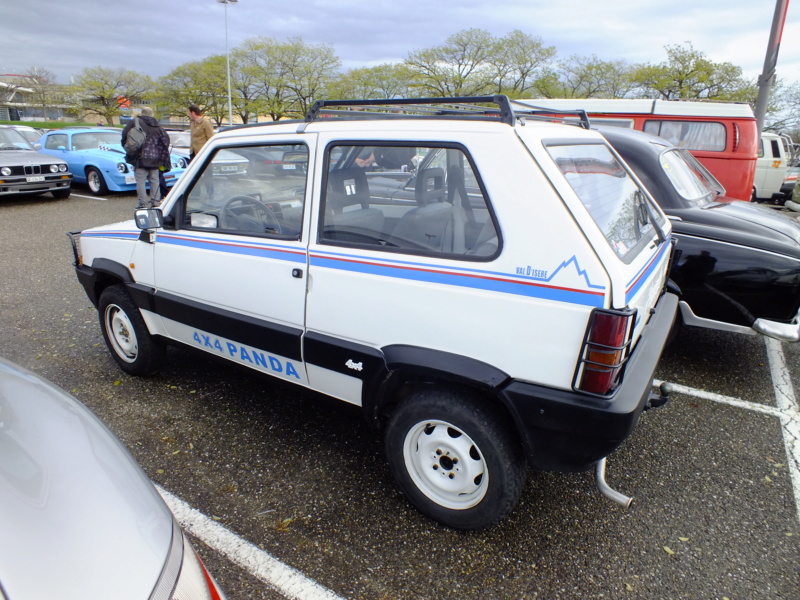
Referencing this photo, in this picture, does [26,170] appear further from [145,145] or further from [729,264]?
[729,264]

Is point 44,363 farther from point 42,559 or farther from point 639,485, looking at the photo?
point 639,485

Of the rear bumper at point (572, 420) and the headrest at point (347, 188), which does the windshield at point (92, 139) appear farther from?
the rear bumper at point (572, 420)

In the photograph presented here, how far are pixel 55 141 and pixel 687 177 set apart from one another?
44.9ft

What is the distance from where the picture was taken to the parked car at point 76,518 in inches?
40.9

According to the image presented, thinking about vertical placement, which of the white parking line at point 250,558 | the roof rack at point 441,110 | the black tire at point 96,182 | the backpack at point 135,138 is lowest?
the white parking line at point 250,558

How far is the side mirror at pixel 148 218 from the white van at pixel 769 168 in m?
14.5

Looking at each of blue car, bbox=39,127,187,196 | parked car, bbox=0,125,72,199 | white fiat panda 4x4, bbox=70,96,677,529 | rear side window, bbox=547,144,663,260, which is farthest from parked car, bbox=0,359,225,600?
parked car, bbox=0,125,72,199

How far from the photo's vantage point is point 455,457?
2.33 metres

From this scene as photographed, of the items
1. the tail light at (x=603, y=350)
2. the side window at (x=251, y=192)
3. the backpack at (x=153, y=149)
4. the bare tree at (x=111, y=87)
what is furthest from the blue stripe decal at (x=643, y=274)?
the bare tree at (x=111, y=87)

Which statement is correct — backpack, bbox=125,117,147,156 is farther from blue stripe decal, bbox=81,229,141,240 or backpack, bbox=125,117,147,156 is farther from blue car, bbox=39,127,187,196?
blue stripe decal, bbox=81,229,141,240

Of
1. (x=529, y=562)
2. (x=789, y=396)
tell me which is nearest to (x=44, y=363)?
(x=529, y=562)

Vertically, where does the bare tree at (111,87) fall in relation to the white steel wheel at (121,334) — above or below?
above

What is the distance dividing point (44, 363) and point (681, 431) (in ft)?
15.3

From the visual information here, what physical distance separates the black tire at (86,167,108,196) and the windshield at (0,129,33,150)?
1201 mm
